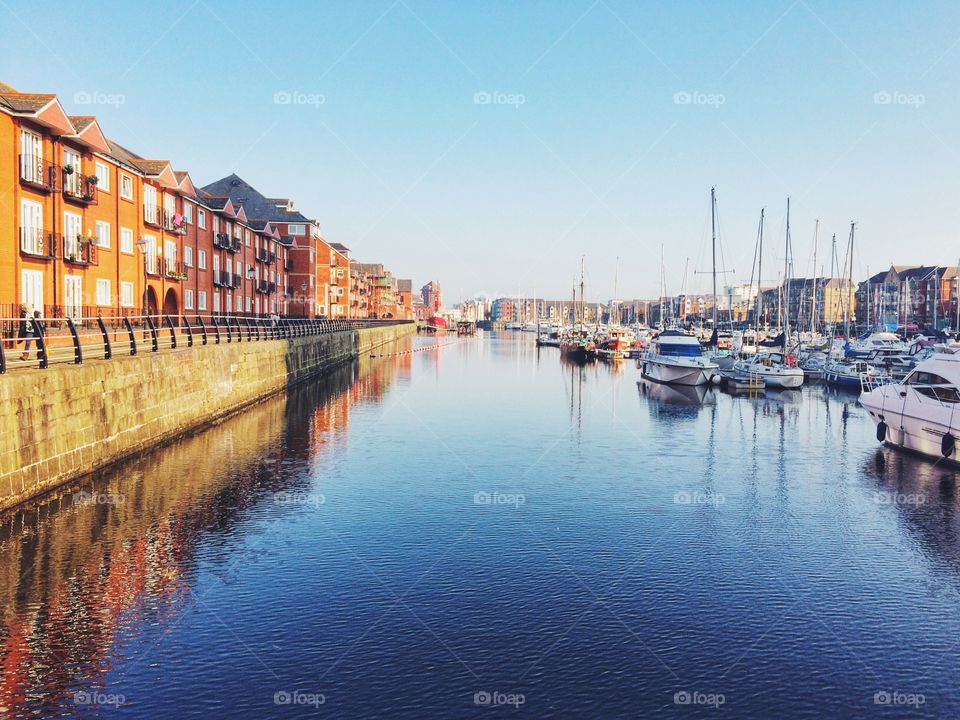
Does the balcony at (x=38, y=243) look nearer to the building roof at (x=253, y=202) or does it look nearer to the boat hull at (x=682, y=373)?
the boat hull at (x=682, y=373)

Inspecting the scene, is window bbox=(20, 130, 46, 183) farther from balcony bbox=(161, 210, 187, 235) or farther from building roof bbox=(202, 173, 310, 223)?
building roof bbox=(202, 173, 310, 223)

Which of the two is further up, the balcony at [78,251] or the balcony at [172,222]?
the balcony at [172,222]

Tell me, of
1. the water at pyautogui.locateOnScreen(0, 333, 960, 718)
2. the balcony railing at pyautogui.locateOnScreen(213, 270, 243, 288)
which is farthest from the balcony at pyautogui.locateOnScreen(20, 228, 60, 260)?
the balcony railing at pyautogui.locateOnScreen(213, 270, 243, 288)

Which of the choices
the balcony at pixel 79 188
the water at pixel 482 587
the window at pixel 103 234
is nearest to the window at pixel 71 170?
the balcony at pixel 79 188

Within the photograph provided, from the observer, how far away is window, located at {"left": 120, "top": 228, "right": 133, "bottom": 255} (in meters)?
40.0

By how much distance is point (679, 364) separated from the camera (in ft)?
161

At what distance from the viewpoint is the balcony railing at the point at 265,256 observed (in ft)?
235

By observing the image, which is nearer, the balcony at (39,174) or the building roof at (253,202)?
the balcony at (39,174)

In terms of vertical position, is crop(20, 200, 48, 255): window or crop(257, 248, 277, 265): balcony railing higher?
crop(257, 248, 277, 265): balcony railing

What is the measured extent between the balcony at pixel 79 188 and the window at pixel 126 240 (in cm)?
407

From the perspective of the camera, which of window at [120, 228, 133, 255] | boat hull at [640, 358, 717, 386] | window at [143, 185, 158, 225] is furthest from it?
boat hull at [640, 358, 717, 386]

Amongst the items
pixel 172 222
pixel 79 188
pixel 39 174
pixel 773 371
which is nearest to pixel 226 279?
pixel 172 222

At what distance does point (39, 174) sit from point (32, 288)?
4.62m

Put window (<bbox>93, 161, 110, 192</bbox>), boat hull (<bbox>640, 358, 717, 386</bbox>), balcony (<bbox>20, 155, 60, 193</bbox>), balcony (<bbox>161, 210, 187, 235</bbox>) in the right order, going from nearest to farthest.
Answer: balcony (<bbox>20, 155, 60, 193</bbox>), window (<bbox>93, 161, 110, 192</bbox>), balcony (<bbox>161, 210, 187, 235</bbox>), boat hull (<bbox>640, 358, 717, 386</bbox>)
